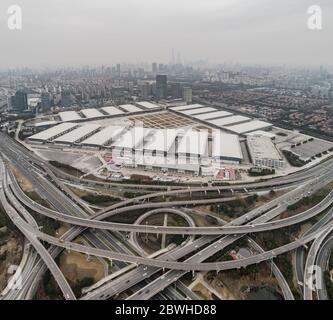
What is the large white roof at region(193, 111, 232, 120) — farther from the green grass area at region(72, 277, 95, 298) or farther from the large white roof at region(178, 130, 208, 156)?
the green grass area at region(72, 277, 95, 298)

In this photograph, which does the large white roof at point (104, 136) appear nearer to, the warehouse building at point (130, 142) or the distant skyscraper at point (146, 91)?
the warehouse building at point (130, 142)

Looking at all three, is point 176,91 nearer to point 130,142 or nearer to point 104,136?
point 104,136

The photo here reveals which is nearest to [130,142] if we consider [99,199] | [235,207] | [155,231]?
[99,199]

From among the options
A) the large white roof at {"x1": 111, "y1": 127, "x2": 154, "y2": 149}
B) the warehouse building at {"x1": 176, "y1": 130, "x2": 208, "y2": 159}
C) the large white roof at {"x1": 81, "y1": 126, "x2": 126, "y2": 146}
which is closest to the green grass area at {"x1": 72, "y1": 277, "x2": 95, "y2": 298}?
the warehouse building at {"x1": 176, "y1": 130, "x2": 208, "y2": 159}

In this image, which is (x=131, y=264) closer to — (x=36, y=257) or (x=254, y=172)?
(x=36, y=257)

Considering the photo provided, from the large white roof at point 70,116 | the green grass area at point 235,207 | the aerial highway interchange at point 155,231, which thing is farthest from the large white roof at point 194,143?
the large white roof at point 70,116

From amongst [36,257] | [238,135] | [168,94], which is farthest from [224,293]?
[168,94]

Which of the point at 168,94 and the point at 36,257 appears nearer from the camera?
the point at 36,257
